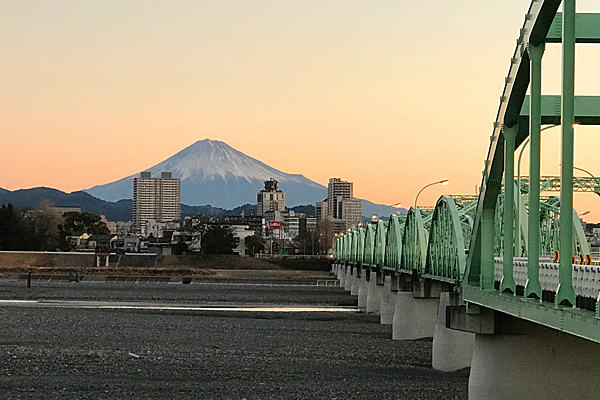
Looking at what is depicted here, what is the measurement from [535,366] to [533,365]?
142mm

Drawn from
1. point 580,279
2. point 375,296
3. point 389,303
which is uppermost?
point 580,279

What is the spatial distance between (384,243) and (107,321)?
93.9 feet

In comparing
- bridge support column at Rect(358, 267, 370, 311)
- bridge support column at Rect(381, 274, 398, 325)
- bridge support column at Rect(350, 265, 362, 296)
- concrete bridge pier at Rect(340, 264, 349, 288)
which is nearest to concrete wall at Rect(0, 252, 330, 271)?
concrete bridge pier at Rect(340, 264, 349, 288)

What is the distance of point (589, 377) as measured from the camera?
24469mm

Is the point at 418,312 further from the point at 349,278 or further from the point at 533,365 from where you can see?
the point at 349,278

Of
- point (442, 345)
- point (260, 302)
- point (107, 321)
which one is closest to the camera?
point (442, 345)

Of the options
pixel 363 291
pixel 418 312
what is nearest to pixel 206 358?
pixel 418 312

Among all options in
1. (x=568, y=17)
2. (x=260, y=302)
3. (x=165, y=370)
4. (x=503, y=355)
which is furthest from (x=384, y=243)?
(x=568, y=17)

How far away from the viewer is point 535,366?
2655cm

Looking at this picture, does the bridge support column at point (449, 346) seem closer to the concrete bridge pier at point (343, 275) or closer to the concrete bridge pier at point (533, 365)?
the concrete bridge pier at point (533, 365)

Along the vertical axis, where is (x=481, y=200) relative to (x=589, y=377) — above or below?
above

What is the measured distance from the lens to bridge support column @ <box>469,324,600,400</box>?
2455 centimetres

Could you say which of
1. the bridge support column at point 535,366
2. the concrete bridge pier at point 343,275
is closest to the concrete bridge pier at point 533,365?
the bridge support column at point 535,366

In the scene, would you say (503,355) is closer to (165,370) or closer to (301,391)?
(301,391)
